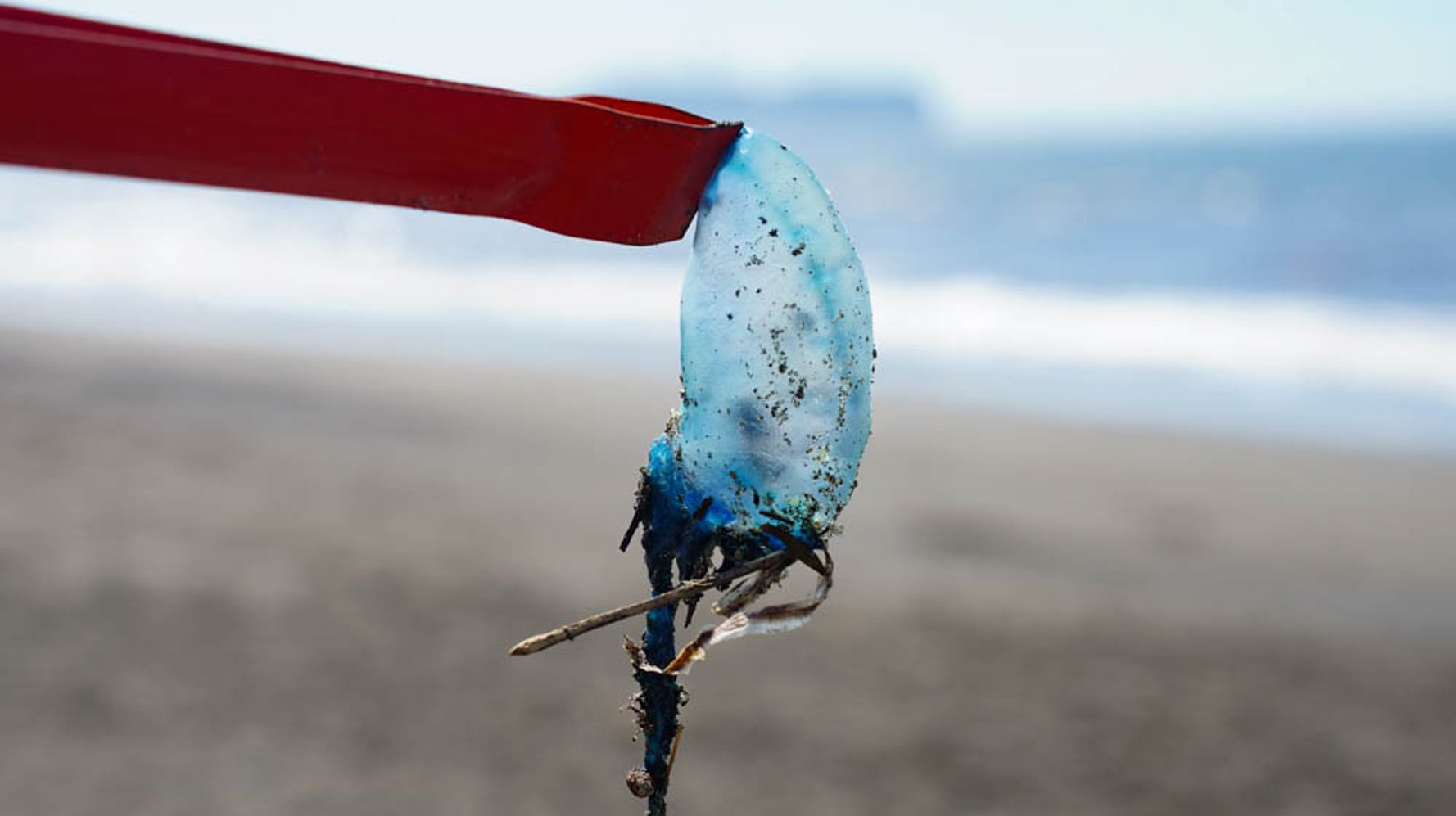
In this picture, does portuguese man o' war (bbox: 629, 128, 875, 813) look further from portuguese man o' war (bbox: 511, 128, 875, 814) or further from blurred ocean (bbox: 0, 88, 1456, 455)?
blurred ocean (bbox: 0, 88, 1456, 455)

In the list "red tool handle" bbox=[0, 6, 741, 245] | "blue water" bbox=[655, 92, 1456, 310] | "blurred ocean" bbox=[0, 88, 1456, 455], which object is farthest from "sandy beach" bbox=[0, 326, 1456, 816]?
"blue water" bbox=[655, 92, 1456, 310]

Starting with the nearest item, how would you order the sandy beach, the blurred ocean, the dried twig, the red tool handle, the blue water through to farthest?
the red tool handle, the dried twig, the sandy beach, the blurred ocean, the blue water

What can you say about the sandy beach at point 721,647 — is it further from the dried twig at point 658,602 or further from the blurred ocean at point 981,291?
the dried twig at point 658,602

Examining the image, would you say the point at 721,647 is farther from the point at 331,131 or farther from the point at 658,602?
the point at 331,131

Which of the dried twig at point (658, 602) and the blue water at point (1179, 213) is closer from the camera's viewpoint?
the dried twig at point (658, 602)

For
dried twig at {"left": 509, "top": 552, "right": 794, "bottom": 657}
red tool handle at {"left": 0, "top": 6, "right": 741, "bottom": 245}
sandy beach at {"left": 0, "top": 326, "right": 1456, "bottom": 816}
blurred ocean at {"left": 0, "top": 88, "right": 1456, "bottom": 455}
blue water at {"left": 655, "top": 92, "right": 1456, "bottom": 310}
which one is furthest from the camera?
blue water at {"left": 655, "top": 92, "right": 1456, "bottom": 310}

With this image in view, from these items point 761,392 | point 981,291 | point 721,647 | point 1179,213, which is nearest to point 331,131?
point 761,392

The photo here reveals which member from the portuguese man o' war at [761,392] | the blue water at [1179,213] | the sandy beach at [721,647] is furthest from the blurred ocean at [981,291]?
the portuguese man o' war at [761,392]
